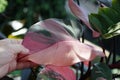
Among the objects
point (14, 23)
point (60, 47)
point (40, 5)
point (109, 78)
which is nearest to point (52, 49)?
point (60, 47)

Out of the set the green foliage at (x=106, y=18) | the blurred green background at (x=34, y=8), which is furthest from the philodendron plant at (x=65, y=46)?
the blurred green background at (x=34, y=8)

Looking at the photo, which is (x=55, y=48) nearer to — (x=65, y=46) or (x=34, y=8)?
(x=65, y=46)

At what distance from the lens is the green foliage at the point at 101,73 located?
0.63m

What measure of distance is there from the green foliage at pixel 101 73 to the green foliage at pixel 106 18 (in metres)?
0.06

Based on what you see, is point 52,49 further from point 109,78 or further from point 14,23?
point 14,23

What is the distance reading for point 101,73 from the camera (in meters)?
0.63

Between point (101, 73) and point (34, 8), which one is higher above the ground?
point (101, 73)

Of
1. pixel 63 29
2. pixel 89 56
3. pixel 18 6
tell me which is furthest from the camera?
pixel 18 6

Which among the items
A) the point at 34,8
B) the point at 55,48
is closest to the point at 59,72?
the point at 55,48

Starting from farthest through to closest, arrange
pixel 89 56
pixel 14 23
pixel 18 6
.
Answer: pixel 18 6 < pixel 14 23 < pixel 89 56

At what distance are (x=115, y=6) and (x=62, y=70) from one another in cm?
16

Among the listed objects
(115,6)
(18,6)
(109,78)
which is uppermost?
(115,6)

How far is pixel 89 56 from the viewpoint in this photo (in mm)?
576

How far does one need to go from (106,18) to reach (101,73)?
105 millimetres
